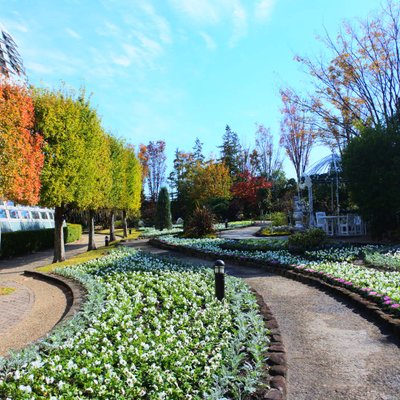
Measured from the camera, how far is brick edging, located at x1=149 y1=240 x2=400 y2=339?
4.83 metres

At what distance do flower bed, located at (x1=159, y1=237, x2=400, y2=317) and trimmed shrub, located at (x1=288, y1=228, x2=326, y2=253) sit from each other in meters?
0.35

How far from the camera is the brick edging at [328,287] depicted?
190 inches

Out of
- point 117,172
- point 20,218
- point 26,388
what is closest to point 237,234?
point 117,172

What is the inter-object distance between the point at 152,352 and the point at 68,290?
535 cm

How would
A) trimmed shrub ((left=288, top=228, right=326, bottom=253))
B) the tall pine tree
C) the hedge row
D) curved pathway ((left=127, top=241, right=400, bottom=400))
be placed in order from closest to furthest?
1. curved pathway ((left=127, top=241, right=400, bottom=400))
2. trimmed shrub ((left=288, top=228, right=326, bottom=253))
3. the hedge row
4. the tall pine tree

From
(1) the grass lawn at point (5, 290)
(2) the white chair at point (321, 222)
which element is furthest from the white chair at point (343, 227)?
(1) the grass lawn at point (5, 290)

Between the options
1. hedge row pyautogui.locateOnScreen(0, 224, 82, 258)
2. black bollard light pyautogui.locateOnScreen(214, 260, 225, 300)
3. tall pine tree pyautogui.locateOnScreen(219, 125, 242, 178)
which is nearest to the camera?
black bollard light pyautogui.locateOnScreen(214, 260, 225, 300)

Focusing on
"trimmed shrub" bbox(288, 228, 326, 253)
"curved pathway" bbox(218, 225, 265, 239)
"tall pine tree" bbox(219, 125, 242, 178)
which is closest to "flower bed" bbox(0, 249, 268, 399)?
"trimmed shrub" bbox(288, 228, 326, 253)

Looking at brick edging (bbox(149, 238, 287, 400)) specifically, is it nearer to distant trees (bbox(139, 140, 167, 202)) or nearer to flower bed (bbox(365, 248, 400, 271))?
flower bed (bbox(365, 248, 400, 271))

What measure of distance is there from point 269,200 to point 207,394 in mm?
30628

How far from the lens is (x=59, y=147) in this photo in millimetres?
12586

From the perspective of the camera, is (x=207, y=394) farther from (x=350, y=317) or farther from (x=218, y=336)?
(x=350, y=317)

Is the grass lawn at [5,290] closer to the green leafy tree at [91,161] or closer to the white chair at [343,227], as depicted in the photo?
the green leafy tree at [91,161]

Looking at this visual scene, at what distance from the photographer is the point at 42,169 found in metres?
12.1
